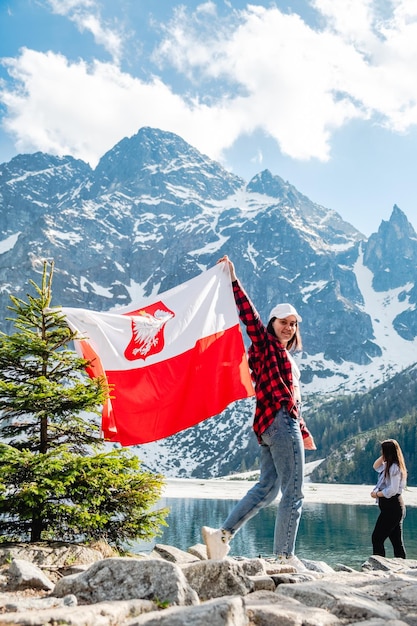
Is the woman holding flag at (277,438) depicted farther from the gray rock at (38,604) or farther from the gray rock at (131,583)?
the gray rock at (38,604)

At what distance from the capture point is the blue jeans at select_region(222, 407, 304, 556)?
19.8 ft

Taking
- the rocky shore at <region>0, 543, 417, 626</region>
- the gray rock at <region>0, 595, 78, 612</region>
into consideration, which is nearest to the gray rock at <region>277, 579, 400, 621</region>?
the rocky shore at <region>0, 543, 417, 626</region>

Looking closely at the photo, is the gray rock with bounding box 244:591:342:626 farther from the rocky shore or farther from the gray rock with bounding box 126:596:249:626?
the gray rock with bounding box 126:596:249:626

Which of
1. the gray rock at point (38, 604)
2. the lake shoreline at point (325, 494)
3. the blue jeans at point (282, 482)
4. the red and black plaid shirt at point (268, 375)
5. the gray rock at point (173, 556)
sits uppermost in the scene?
the red and black plaid shirt at point (268, 375)

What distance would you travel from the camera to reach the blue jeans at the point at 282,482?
6.05 meters

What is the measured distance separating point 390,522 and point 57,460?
6536 mm

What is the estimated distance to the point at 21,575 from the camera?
577cm

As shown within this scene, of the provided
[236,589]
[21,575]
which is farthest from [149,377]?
[236,589]

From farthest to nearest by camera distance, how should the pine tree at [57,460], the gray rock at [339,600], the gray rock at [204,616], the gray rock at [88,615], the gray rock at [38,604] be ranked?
the pine tree at [57,460], the gray rock at [38,604], the gray rock at [339,600], the gray rock at [88,615], the gray rock at [204,616]

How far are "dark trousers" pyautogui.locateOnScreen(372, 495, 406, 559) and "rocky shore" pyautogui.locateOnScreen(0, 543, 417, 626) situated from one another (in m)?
5.03

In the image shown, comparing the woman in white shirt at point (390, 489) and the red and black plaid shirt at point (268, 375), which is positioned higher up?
the red and black plaid shirt at point (268, 375)

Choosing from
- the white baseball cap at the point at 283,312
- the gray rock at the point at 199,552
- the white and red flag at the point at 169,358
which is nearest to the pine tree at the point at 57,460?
the white and red flag at the point at 169,358

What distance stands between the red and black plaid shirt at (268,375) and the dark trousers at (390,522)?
4788 millimetres

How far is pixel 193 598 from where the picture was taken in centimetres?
434
